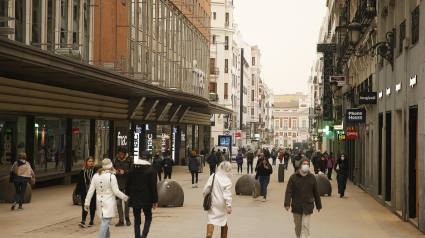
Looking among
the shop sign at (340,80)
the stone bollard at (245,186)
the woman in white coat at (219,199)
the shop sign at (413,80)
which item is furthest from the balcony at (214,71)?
the woman in white coat at (219,199)

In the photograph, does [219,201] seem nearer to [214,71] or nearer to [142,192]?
[142,192]

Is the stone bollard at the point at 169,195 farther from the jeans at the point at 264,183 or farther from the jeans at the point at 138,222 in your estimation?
the jeans at the point at 138,222

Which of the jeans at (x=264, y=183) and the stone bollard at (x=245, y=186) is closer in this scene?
the jeans at (x=264, y=183)

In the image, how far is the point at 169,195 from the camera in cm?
1866

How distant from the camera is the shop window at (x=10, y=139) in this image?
71.6ft

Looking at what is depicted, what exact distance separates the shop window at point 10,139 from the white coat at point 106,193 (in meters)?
11.5

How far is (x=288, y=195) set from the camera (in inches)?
449

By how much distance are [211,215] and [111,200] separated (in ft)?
5.72

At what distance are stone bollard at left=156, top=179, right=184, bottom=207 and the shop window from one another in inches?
248

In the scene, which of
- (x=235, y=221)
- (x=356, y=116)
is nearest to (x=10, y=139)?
(x=235, y=221)

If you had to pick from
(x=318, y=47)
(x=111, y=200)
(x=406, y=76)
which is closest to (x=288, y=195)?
(x=111, y=200)

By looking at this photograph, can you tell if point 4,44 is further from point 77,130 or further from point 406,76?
point 77,130

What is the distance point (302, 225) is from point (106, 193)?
3.46 metres

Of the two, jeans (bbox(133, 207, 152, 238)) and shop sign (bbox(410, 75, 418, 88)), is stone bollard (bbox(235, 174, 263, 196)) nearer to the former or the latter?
shop sign (bbox(410, 75, 418, 88))
